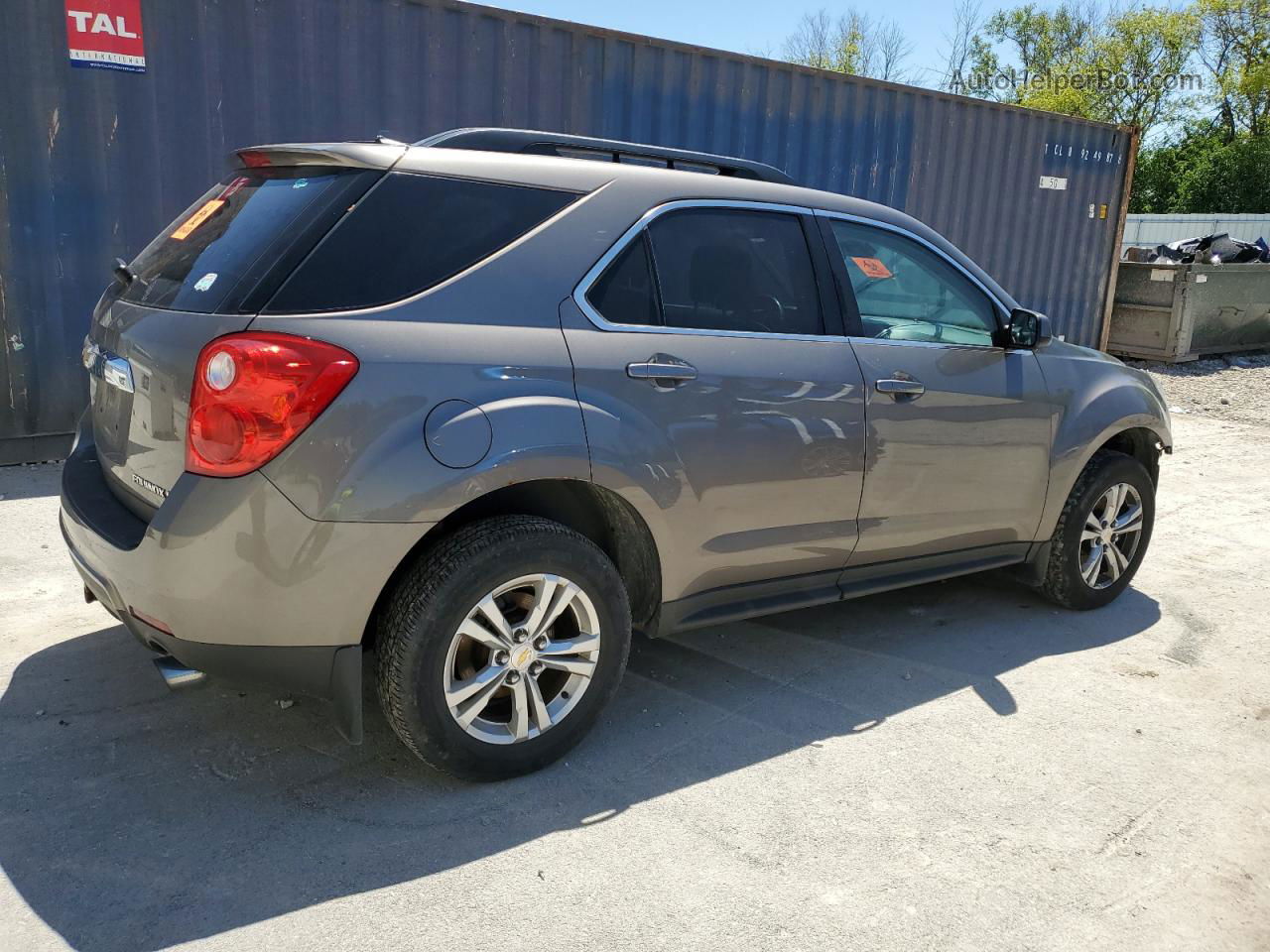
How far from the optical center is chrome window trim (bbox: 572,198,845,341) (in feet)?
9.95

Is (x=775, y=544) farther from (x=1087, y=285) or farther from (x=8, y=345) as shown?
(x=1087, y=285)

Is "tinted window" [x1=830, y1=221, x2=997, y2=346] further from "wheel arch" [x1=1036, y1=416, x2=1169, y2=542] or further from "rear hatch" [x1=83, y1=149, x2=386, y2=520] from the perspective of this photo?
"rear hatch" [x1=83, y1=149, x2=386, y2=520]

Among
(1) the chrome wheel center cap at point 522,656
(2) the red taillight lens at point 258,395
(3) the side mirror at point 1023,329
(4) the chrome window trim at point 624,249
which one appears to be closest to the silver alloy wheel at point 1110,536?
(3) the side mirror at point 1023,329

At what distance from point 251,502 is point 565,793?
120 centimetres

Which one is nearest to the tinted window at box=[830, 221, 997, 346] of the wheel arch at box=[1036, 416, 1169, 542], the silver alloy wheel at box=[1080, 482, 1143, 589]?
the wheel arch at box=[1036, 416, 1169, 542]

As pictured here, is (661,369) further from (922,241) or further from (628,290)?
(922,241)

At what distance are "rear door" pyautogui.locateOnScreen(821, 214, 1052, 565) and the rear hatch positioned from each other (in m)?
1.80

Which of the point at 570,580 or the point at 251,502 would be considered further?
the point at 570,580

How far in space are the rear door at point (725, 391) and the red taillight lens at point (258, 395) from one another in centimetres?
72

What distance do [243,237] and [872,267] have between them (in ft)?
7.18

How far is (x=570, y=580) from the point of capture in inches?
117

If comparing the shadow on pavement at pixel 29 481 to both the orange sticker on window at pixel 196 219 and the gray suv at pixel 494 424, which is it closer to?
the gray suv at pixel 494 424

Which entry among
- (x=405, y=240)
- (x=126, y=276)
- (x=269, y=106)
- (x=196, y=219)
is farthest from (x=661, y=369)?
(x=269, y=106)

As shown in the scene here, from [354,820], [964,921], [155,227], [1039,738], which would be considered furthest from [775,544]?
[155,227]
